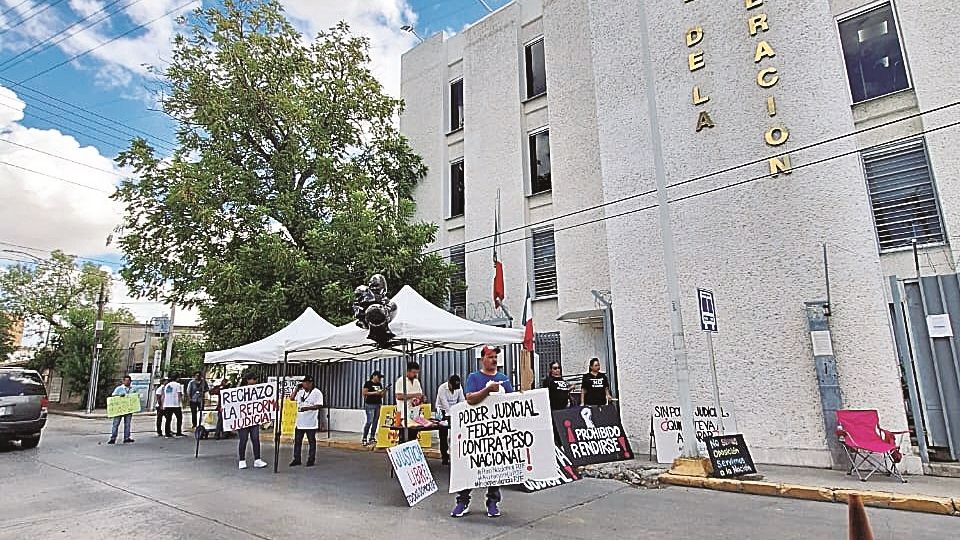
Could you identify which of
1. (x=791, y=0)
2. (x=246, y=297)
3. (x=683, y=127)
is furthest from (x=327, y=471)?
(x=791, y=0)

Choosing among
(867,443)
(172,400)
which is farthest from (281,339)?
(867,443)

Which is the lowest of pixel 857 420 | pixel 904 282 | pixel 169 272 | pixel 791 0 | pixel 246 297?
pixel 857 420

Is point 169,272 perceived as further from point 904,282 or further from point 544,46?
point 904,282

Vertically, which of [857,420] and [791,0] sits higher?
[791,0]

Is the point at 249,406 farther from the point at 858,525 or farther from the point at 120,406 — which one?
the point at 858,525

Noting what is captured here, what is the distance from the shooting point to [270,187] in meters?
18.1

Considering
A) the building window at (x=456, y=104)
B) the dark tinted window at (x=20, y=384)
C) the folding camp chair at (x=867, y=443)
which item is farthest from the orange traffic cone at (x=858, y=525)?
the building window at (x=456, y=104)

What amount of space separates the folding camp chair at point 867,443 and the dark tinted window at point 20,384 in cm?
1718

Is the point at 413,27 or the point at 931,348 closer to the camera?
the point at 931,348

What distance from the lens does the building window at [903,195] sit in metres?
10.3

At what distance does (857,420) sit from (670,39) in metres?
8.26

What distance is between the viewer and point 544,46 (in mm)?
16703

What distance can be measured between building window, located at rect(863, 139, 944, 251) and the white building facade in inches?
1.1

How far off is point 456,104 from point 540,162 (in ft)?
15.3
